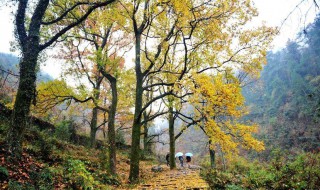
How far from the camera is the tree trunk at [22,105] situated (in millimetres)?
6289

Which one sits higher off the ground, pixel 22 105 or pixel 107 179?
pixel 22 105

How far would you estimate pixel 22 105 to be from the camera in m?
6.56

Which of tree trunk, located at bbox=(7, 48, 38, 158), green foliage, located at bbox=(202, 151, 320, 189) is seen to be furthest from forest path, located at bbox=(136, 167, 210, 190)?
tree trunk, located at bbox=(7, 48, 38, 158)

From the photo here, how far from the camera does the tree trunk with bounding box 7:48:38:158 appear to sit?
629 cm

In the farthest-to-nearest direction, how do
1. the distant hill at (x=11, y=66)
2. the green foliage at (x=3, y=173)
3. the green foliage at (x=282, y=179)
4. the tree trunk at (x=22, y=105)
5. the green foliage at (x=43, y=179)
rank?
the distant hill at (x=11, y=66) → the green foliage at (x=282, y=179) → the tree trunk at (x=22, y=105) → the green foliage at (x=43, y=179) → the green foliage at (x=3, y=173)

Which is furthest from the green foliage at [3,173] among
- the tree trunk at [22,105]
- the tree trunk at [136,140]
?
the tree trunk at [136,140]

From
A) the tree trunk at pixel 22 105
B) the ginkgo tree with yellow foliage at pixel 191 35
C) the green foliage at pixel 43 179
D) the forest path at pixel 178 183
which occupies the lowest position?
the forest path at pixel 178 183

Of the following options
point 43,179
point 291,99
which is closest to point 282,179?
point 43,179

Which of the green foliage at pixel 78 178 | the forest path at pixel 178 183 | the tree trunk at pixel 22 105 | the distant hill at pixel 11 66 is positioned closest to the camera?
the tree trunk at pixel 22 105

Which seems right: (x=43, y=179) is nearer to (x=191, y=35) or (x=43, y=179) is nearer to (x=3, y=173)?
(x=3, y=173)

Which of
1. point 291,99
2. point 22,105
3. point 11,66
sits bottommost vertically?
point 22,105

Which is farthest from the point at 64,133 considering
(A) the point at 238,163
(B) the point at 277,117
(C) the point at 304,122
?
(B) the point at 277,117

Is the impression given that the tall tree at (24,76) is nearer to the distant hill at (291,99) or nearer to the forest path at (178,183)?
the forest path at (178,183)

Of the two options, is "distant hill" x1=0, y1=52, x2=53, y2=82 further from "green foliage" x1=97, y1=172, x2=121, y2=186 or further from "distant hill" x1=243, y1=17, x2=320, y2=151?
"distant hill" x1=243, y1=17, x2=320, y2=151
